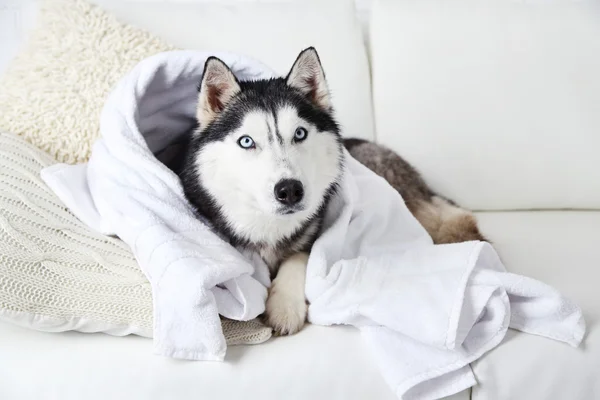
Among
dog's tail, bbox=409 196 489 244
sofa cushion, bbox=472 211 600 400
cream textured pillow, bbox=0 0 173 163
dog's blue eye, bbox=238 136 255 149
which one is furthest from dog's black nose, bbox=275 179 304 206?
cream textured pillow, bbox=0 0 173 163

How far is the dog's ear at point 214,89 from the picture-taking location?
126 centimetres

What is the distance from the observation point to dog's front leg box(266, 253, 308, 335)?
1186mm

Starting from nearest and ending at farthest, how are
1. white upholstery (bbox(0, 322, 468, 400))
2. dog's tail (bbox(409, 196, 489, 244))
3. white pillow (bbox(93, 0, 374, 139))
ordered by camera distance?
white upholstery (bbox(0, 322, 468, 400)) → dog's tail (bbox(409, 196, 489, 244)) → white pillow (bbox(93, 0, 374, 139))

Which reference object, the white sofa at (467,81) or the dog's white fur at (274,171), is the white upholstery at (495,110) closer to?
the white sofa at (467,81)

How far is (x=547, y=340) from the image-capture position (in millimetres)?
1170

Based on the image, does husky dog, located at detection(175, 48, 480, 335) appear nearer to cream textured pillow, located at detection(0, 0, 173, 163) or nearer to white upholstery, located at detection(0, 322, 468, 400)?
white upholstery, located at detection(0, 322, 468, 400)

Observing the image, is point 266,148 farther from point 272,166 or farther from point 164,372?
point 164,372

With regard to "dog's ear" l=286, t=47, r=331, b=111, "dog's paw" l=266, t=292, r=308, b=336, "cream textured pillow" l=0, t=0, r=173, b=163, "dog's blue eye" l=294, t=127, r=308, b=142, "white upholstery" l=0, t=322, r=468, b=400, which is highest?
"dog's ear" l=286, t=47, r=331, b=111

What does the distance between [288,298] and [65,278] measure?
18.0 inches

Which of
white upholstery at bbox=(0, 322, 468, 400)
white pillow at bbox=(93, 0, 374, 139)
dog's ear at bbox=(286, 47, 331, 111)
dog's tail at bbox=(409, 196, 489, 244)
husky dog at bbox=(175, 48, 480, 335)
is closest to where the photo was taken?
white upholstery at bbox=(0, 322, 468, 400)

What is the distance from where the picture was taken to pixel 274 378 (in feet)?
3.58

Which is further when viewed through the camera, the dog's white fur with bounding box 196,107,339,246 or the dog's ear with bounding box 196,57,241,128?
the dog's ear with bounding box 196,57,241,128

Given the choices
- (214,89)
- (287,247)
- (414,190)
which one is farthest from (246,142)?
(414,190)

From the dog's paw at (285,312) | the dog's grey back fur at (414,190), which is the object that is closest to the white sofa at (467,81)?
the dog's grey back fur at (414,190)
